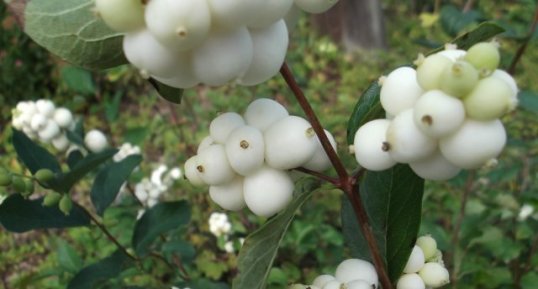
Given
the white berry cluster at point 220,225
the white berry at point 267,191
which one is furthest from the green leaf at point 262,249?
the white berry cluster at point 220,225

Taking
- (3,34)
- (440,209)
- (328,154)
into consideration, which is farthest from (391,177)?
(3,34)

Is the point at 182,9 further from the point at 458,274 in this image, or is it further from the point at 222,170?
the point at 458,274

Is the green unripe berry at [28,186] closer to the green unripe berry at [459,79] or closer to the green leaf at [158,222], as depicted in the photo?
the green leaf at [158,222]

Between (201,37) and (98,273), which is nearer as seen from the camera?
(201,37)

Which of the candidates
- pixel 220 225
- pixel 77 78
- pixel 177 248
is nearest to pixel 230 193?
pixel 177 248

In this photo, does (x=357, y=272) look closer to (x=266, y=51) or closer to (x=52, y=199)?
(x=266, y=51)

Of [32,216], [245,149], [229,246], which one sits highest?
[245,149]
